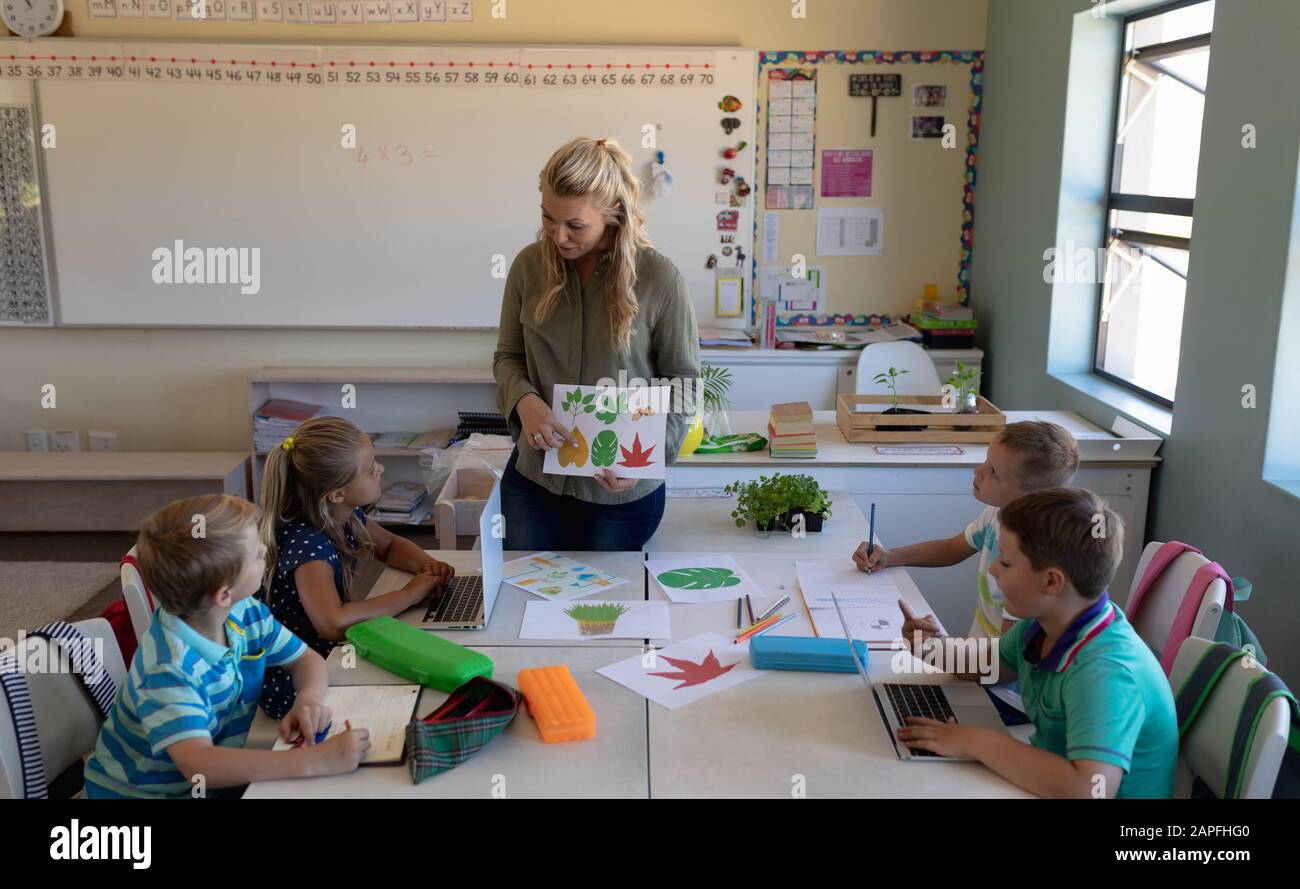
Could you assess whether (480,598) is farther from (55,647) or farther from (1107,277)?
(1107,277)

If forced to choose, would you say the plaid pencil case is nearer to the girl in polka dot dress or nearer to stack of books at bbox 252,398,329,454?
the girl in polka dot dress

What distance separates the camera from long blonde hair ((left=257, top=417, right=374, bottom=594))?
224 centimetres

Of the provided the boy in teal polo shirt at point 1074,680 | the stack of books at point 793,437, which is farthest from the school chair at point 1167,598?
the stack of books at point 793,437

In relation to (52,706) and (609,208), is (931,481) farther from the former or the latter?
(52,706)

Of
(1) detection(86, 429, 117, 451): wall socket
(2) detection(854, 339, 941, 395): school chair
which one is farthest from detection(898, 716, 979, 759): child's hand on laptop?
(1) detection(86, 429, 117, 451): wall socket

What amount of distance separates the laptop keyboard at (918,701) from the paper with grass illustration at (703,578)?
18.5 inches

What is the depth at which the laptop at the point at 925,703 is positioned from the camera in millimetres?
1832

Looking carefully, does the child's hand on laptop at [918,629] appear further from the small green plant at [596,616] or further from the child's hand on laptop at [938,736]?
the small green plant at [596,616]

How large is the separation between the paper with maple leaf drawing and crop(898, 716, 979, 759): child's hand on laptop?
12.6 inches

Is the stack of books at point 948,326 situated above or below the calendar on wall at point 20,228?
below

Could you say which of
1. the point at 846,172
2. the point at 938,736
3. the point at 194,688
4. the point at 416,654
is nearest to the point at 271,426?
the point at 846,172

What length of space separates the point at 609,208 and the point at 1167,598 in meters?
1.38

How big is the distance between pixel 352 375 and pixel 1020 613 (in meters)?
3.65

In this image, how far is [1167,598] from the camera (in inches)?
88.7
